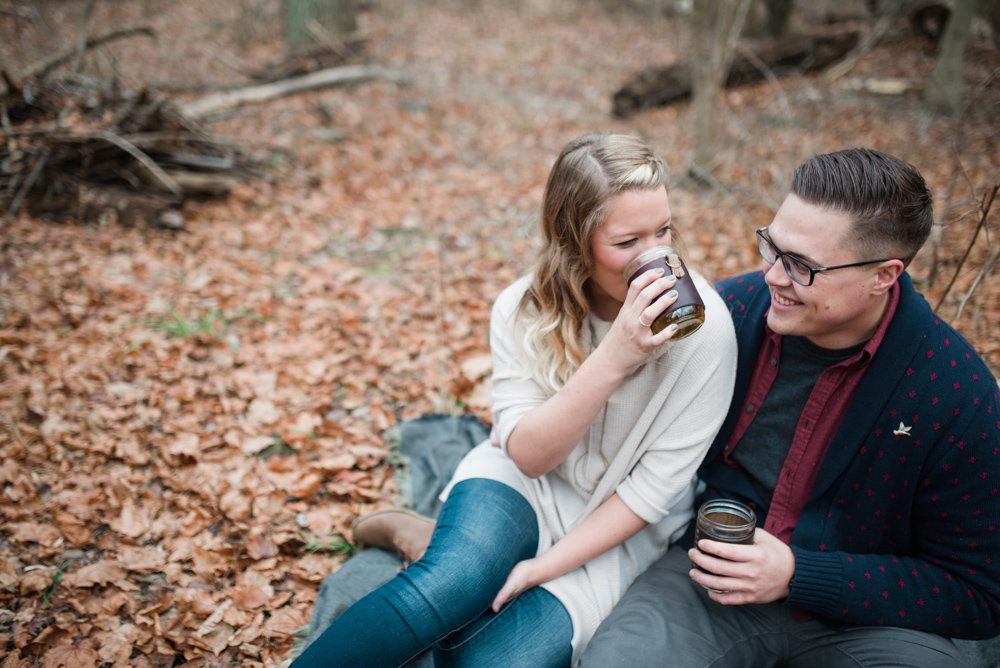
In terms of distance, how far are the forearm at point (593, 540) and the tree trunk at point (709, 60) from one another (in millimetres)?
4979

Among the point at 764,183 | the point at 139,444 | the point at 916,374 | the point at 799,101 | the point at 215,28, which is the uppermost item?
the point at 215,28

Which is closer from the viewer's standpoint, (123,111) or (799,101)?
(123,111)

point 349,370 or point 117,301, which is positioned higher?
point 117,301

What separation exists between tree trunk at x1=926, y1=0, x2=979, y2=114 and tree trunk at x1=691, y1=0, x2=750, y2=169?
3.00m

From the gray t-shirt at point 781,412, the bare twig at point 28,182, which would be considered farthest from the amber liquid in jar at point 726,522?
the bare twig at point 28,182

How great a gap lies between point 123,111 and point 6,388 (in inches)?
118

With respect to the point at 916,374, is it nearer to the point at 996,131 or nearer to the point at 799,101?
the point at 996,131

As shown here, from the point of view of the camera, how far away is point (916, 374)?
65.3 inches

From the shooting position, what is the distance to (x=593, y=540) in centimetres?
200

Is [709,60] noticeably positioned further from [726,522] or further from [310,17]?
[310,17]

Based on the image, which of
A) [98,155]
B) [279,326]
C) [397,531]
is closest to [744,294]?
[397,531]

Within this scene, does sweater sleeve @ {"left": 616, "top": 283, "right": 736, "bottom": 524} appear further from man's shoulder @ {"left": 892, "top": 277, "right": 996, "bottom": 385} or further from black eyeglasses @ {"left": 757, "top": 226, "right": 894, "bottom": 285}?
man's shoulder @ {"left": 892, "top": 277, "right": 996, "bottom": 385}

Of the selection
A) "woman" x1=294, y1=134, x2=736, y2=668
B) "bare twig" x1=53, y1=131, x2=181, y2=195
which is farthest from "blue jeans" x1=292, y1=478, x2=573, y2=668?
"bare twig" x1=53, y1=131, x2=181, y2=195

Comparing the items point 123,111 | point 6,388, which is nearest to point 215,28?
point 123,111
